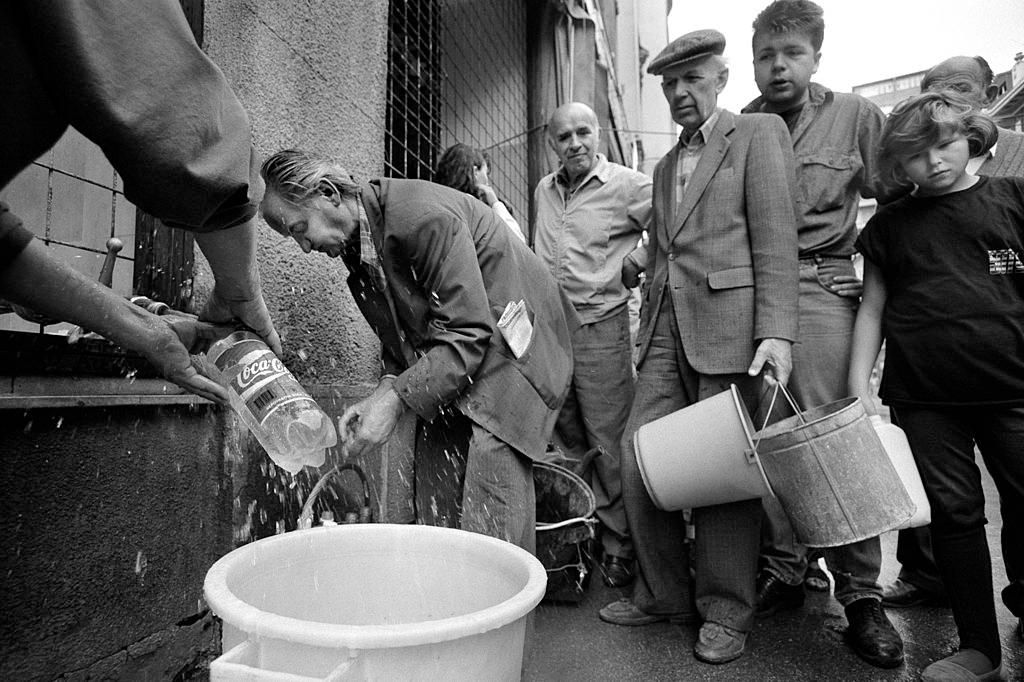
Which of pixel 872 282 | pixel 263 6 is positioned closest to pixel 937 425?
pixel 872 282

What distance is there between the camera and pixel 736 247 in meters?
2.35

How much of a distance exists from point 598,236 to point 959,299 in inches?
68.0

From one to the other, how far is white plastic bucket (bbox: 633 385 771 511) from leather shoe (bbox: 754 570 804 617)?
681 mm

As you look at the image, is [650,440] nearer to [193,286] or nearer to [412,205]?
[412,205]

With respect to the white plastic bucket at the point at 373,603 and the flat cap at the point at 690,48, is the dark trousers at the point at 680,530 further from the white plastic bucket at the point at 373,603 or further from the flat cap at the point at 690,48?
the white plastic bucket at the point at 373,603

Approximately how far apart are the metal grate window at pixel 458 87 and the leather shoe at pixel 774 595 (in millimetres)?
2783

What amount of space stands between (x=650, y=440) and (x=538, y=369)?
45cm

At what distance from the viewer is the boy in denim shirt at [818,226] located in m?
2.39

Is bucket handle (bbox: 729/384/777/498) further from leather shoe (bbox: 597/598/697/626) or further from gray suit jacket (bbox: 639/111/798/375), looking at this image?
leather shoe (bbox: 597/598/697/626)

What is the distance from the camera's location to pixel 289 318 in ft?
8.75

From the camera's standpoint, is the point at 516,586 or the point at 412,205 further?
the point at 412,205

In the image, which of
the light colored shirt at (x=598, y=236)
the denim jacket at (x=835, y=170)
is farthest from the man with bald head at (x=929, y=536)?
the light colored shirt at (x=598, y=236)

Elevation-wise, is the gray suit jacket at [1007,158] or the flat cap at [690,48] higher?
the flat cap at [690,48]

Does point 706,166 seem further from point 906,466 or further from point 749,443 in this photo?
point 906,466
